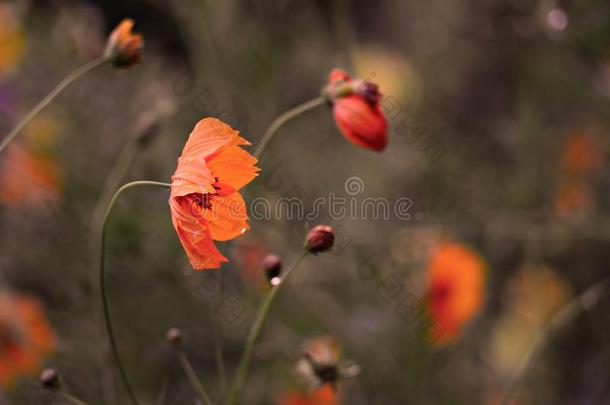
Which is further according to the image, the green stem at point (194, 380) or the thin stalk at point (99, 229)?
the thin stalk at point (99, 229)

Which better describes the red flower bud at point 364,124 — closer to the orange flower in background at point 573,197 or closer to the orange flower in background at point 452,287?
the orange flower in background at point 452,287

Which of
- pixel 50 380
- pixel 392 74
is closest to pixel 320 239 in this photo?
pixel 50 380

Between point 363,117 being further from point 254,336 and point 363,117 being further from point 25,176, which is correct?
point 25,176

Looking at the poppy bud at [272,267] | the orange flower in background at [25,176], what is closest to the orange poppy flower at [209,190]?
the poppy bud at [272,267]

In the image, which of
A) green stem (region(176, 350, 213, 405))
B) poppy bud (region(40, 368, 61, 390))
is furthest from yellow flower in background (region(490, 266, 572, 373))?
poppy bud (region(40, 368, 61, 390))

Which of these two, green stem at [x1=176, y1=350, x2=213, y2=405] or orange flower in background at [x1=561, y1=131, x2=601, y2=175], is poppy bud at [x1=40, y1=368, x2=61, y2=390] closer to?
green stem at [x1=176, y1=350, x2=213, y2=405]

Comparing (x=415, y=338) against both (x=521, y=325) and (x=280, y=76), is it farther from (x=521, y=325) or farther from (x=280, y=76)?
(x=280, y=76)
